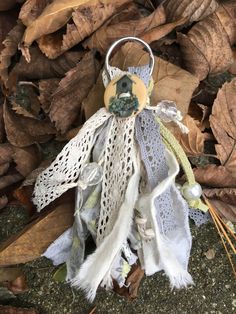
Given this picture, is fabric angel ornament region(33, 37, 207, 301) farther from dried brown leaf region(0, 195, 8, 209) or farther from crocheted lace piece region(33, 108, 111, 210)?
dried brown leaf region(0, 195, 8, 209)

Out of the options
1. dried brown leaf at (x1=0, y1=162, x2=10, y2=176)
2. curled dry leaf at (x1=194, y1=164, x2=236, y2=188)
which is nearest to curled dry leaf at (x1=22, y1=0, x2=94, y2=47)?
dried brown leaf at (x1=0, y1=162, x2=10, y2=176)

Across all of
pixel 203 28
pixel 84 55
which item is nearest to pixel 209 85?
pixel 203 28

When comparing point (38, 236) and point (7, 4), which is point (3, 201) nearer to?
point (38, 236)

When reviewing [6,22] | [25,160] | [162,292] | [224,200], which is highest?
[6,22]

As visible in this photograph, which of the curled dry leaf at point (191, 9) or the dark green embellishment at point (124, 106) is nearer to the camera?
the dark green embellishment at point (124, 106)

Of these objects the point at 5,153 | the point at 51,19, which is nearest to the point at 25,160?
the point at 5,153

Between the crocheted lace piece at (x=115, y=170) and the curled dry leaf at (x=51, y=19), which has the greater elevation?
the curled dry leaf at (x=51, y=19)

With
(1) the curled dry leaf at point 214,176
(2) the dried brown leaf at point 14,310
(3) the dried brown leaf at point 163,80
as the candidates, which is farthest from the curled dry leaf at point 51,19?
(2) the dried brown leaf at point 14,310

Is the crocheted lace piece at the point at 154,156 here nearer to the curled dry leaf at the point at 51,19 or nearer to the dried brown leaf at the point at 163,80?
the dried brown leaf at the point at 163,80
